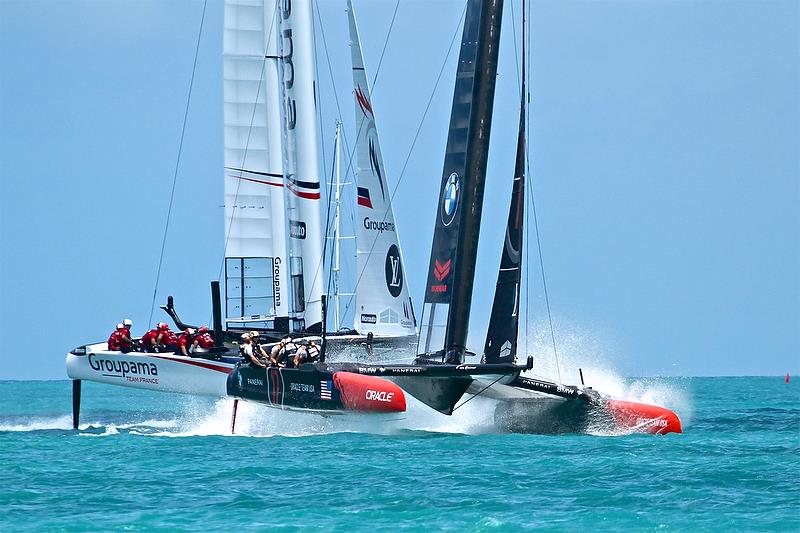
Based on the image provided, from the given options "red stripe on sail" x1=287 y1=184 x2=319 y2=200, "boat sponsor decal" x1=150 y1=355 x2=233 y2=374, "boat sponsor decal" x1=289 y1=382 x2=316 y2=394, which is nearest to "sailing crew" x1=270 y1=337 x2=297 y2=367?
"boat sponsor decal" x1=289 y1=382 x2=316 y2=394

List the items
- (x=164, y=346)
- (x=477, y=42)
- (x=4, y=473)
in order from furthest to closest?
(x=164, y=346) → (x=477, y=42) → (x=4, y=473)

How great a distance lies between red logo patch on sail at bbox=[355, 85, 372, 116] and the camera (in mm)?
26391

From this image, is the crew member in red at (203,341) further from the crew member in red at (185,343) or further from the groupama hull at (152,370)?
the groupama hull at (152,370)

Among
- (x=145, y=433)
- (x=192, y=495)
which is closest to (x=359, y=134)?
(x=145, y=433)

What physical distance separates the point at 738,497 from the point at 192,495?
225 inches

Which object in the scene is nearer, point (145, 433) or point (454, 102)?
point (454, 102)

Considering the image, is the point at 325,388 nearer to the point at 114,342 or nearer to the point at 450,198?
the point at 450,198

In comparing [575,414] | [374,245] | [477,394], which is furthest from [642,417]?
[374,245]

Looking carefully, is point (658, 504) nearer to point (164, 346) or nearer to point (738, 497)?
point (738, 497)

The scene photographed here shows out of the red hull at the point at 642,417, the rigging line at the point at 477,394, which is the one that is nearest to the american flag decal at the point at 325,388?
the rigging line at the point at 477,394

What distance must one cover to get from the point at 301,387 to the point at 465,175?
405cm

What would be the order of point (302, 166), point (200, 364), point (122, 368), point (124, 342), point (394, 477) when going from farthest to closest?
1. point (302, 166)
2. point (124, 342)
3. point (122, 368)
4. point (200, 364)
5. point (394, 477)

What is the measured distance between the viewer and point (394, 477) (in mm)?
16141

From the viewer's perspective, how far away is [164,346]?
83.3 ft
